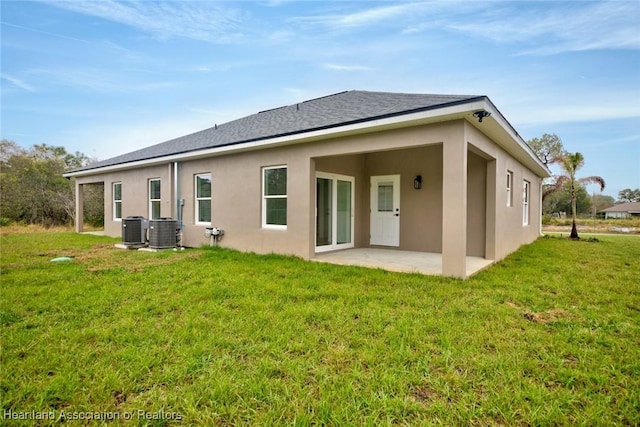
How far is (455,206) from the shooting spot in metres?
5.38

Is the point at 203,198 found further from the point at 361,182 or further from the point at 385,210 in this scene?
the point at 385,210

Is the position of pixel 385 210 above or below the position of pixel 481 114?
below

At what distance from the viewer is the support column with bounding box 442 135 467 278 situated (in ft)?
17.4

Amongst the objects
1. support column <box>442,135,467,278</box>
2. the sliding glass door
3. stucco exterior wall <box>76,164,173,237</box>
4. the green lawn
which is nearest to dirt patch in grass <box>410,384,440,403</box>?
the green lawn

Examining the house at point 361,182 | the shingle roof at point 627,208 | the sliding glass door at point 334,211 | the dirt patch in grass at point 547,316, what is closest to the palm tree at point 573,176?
the house at point 361,182

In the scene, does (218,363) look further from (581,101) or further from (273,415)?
(581,101)

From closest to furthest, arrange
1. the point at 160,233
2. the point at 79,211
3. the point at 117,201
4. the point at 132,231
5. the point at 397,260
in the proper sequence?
1. the point at 397,260
2. the point at 160,233
3. the point at 132,231
4. the point at 117,201
5. the point at 79,211

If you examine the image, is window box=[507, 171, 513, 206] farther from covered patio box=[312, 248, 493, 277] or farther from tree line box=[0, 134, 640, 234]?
tree line box=[0, 134, 640, 234]

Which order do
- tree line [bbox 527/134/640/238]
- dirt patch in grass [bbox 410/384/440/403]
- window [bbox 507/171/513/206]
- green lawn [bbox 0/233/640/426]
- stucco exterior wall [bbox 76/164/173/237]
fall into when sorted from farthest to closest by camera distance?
tree line [bbox 527/134/640/238], stucco exterior wall [bbox 76/164/173/237], window [bbox 507/171/513/206], dirt patch in grass [bbox 410/384/440/403], green lawn [bbox 0/233/640/426]

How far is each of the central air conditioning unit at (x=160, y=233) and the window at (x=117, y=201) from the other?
4976mm

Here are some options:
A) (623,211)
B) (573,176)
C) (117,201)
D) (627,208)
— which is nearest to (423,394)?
(117,201)

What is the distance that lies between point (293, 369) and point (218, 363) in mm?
638

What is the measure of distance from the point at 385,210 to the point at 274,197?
341 cm

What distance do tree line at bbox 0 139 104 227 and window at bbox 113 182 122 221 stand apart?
6.76m
